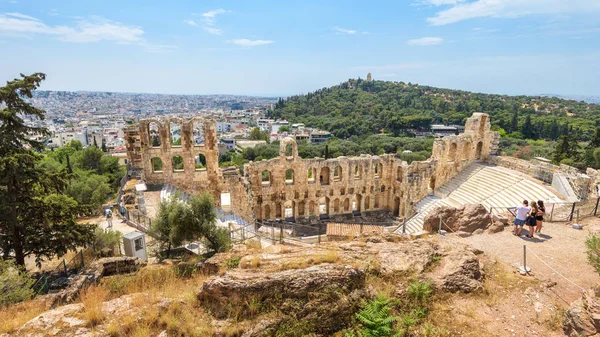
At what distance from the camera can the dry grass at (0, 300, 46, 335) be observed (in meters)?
7.32

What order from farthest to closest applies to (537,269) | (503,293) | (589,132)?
(589,132) → (537,269) → (503,293)

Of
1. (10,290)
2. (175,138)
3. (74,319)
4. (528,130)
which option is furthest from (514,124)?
(175,138)

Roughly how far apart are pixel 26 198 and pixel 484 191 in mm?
29875

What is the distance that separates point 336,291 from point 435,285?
285cm

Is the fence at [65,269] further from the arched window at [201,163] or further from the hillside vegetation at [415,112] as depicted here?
the hillside vegetation at [415,112]

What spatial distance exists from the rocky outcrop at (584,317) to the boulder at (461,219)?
6446 millimetres

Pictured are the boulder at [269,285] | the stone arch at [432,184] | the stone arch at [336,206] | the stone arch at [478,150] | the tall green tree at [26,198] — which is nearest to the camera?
the boulder at [269,285]

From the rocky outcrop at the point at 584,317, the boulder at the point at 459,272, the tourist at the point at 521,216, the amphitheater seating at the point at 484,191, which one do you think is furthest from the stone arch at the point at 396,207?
the rocky outcrop at the point at 584,317

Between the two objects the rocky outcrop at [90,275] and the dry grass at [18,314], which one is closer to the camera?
the dry grass at [18,314]

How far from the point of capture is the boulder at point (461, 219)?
47.3ft

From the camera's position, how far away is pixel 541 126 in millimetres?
91688

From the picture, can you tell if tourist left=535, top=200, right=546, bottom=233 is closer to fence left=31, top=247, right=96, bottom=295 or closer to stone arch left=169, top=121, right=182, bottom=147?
fence left=31, top=247, right=96, bottom=295

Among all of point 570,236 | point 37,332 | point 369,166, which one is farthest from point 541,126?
point 37,332

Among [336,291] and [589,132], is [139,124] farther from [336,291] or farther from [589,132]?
[589,132]
